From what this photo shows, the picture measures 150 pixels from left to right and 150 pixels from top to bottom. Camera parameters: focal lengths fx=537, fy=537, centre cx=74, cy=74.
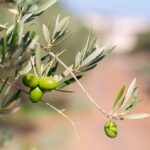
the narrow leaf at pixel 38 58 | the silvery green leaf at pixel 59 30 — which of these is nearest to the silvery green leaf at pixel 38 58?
the narrow leaf at pixel 38 58

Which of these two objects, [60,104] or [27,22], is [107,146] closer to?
[60,104]

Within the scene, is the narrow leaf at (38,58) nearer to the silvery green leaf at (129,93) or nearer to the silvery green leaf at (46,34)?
the silvery green leaf at (46,34)

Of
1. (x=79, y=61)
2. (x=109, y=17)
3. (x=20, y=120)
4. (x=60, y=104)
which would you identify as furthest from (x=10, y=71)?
(x=109, y=17)

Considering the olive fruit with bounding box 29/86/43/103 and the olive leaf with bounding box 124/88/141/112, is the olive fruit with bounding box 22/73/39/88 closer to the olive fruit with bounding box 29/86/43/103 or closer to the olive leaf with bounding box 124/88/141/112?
the olive fruit with bounding box 29/86/43/103

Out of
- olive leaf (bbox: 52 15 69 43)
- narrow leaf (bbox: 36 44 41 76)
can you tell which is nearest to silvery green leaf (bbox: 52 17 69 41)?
olive leaf (bbox: 52 15 69 43)

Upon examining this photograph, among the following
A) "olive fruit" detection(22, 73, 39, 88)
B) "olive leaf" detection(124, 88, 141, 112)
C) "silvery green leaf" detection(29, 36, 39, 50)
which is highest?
"silvery green leaf" detection(29, 36, 39, 50)

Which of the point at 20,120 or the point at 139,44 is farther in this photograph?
the point at 139,44

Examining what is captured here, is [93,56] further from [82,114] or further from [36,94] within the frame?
[82,114]
